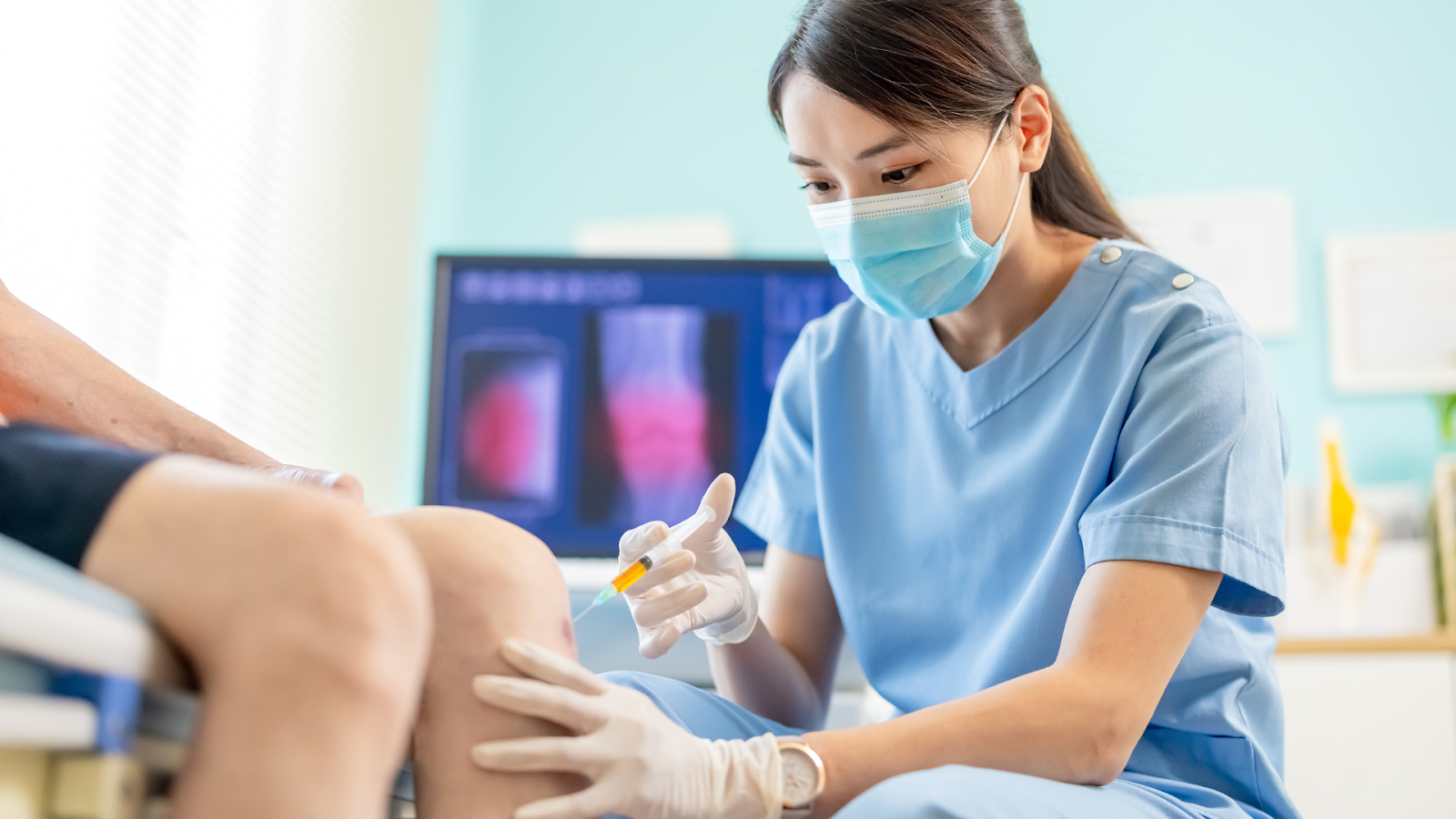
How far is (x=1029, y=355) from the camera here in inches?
51.8

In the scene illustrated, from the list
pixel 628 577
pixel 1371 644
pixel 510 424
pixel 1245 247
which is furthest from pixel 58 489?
pixel 1245 247

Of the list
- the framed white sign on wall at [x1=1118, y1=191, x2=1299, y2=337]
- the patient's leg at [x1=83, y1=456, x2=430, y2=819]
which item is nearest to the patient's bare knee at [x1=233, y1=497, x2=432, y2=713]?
the patient's leg at [x1=83, y1=456, x2=430, y2=819]

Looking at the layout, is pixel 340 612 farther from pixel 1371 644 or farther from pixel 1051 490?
pixel 1371 644

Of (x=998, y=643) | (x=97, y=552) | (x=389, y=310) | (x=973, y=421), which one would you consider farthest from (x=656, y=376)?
(x=97, y=552)

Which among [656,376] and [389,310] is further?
[389,310]

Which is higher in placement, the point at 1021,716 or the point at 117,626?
the point at 117,626

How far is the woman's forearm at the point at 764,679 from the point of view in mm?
1348

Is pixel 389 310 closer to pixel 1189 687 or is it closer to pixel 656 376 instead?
pixel 656 376

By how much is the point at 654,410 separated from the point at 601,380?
13cm

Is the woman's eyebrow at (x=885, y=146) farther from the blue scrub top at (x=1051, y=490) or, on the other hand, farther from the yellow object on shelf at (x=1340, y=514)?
the yellow object on shelf at (x=1340, y=514)

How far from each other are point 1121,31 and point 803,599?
1988mm

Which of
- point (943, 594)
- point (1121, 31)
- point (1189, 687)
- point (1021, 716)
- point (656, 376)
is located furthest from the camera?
point (1121, 31)

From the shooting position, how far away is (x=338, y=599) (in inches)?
22.3

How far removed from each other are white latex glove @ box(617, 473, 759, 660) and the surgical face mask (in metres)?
0.28
